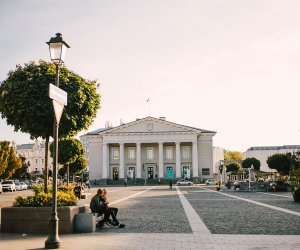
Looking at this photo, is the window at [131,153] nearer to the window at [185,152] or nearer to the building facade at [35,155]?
the window at [185,152]

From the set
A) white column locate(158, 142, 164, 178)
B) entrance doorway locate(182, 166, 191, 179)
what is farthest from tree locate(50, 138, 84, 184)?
entrance doorway locate(182, 166, 191, 179)

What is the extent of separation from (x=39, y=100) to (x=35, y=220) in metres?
5.02

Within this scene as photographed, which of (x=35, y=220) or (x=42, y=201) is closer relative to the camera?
(x=35, y=220)

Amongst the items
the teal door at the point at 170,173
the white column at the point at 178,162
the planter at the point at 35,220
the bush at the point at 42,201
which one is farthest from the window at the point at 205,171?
the planter at the point at 35,220

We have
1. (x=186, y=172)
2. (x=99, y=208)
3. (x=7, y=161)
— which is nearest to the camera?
(x=99, y=208)

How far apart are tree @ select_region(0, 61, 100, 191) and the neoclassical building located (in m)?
63.7

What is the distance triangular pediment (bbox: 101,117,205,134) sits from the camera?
79.4 m

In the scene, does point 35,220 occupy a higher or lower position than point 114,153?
lower

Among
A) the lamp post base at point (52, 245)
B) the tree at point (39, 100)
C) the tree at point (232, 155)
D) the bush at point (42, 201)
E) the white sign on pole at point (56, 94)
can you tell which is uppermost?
the tree at point (232, 155)

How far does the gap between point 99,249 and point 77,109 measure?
7.92m

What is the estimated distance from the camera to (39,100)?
46.5ft

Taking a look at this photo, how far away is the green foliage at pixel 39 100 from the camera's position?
1422cm

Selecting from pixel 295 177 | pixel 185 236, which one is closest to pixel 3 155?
pixel 295 177

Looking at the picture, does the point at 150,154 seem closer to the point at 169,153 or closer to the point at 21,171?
the point at 169,153
